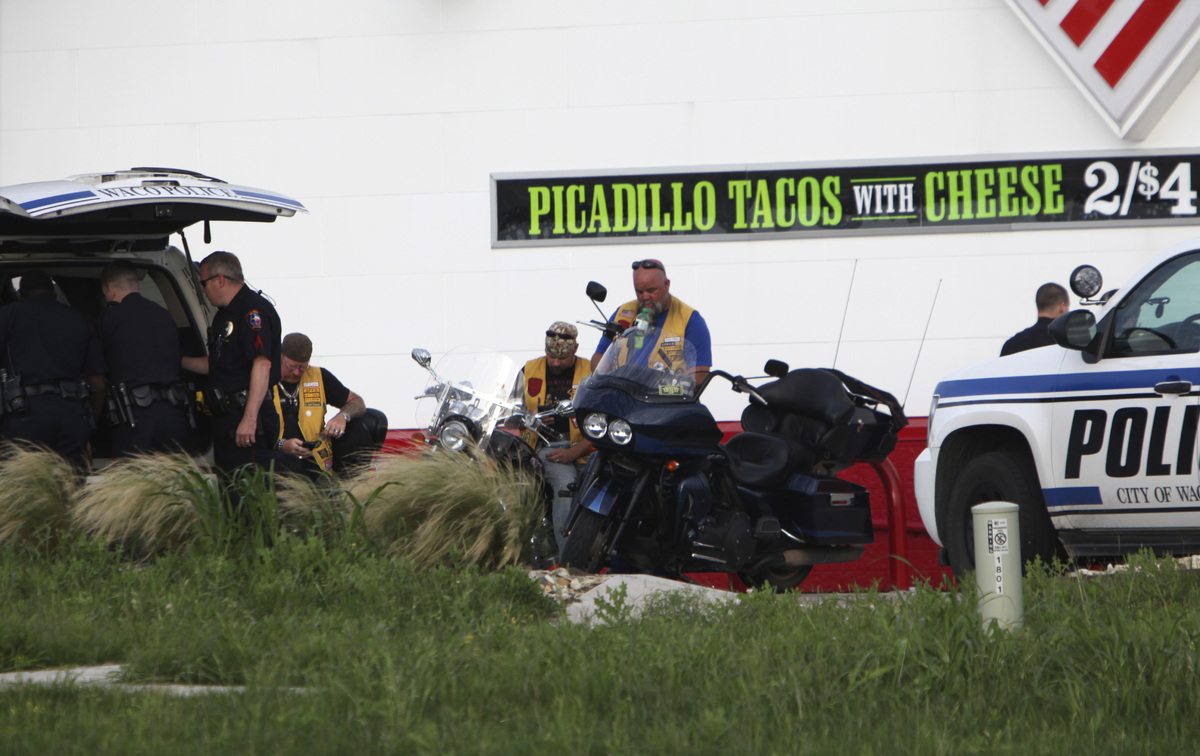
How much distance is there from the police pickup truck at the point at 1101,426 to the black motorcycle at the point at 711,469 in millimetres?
565

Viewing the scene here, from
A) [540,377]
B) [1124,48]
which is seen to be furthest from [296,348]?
[1124,48]

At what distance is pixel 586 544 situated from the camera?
6.38 metres

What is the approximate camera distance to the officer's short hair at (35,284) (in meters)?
7.05

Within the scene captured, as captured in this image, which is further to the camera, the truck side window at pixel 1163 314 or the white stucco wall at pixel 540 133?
the white stucco wall at pixel 540 133

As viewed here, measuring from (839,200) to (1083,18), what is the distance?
2505 millimetres

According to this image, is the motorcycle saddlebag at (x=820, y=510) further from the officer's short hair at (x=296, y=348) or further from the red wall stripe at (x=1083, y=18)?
the red wall stripe at (x=1083, y=18)

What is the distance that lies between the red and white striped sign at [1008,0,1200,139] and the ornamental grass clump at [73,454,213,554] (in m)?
7.96

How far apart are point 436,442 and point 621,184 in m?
4.24

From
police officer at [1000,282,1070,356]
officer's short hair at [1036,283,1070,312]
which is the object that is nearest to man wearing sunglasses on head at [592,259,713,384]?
police officer at [1000,282,1070,356]

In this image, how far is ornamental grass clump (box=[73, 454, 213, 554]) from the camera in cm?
643

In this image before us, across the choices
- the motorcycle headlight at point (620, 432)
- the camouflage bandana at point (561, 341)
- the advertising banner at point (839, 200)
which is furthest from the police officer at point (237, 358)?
the advertising banner at point (839, 200)

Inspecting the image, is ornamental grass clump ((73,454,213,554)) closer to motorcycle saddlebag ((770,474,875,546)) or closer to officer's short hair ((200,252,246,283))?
officer's short hair ((200,252,246,283))

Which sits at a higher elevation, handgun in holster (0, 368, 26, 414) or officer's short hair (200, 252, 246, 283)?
officer's short hair (200, 252, 246, 283)

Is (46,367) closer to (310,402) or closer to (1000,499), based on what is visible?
(310,402)
